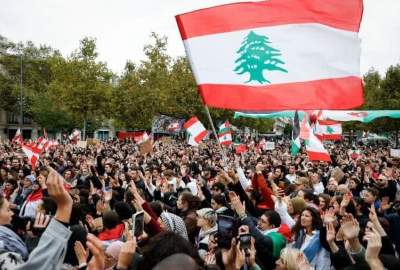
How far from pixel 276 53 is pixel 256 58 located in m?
0.30

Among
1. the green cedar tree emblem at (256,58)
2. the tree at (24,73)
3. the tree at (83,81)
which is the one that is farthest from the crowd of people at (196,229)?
the tree at (24,73)

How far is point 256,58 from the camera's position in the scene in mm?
6492

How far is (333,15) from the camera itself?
6492 mm

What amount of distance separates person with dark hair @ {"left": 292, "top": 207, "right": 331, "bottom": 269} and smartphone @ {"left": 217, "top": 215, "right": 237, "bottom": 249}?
4.03 ft

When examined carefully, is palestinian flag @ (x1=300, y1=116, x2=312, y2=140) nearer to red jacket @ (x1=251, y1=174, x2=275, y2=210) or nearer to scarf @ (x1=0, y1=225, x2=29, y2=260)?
red jacket @ (x1=251, y1=174, x2=275, y2=210)

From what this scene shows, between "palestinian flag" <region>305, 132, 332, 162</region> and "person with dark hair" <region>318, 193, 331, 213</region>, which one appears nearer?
"person with dark hair" <region>318, 193, 331, 213</region>

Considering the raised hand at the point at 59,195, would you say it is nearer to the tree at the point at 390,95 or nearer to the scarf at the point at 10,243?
the scarf at the point at 10,243

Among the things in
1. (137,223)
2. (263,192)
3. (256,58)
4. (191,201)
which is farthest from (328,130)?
(137,223)

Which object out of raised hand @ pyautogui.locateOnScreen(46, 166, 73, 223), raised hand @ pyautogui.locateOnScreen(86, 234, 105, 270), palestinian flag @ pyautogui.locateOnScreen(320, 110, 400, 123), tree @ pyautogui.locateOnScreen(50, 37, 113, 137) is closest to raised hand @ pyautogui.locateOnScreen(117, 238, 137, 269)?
raised hand @ pyautogui.locateOnScreen(86, 234, 105, 270)

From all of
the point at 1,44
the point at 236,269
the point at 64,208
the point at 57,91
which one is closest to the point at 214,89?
the point at 236,269

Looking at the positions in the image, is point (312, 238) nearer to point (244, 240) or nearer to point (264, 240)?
point (264, 240)

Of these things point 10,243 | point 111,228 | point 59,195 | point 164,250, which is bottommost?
point 111,228

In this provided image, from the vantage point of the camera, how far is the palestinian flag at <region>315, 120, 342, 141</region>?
20009mm

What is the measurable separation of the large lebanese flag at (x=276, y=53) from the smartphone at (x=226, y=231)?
8.14ft
